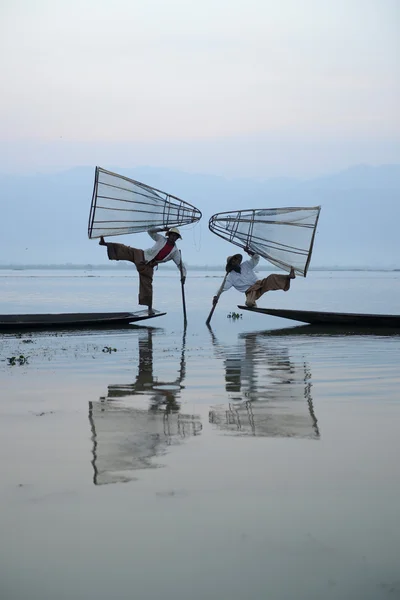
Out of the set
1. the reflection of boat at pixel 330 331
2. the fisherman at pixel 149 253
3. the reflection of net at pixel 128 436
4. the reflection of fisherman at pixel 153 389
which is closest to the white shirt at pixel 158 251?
the fisherman at pixel 149 253

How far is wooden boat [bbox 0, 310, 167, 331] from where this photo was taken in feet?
52.5

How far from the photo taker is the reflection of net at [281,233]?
17.9 m

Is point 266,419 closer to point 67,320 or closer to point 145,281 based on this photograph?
point 67,320

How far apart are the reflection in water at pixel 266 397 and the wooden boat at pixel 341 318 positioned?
14.5 ft

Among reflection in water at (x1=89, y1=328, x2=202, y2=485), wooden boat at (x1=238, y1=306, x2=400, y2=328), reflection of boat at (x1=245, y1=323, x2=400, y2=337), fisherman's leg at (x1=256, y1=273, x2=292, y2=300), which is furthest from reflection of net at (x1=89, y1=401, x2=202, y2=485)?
fisherman's leg at (x1=256, y1=273, x2=292, y2=300)

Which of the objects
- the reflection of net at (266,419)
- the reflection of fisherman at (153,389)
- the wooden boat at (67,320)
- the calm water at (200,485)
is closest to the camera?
the calm water at (200,485)

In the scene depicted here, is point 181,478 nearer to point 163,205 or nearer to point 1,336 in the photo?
point 1,336

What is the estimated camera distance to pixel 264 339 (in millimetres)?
15562

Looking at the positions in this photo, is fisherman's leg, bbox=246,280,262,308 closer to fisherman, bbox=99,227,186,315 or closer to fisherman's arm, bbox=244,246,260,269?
fisherman's arm, bbox=244,246,260,269

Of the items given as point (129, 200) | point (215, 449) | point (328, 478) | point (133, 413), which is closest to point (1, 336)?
point (129, 200)

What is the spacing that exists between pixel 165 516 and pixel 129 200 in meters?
13.4

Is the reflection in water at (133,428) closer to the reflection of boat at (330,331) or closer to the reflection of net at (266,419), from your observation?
the reflection of net at (266,419)

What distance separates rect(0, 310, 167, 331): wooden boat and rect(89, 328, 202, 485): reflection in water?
7.32 m

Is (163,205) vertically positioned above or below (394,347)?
above
